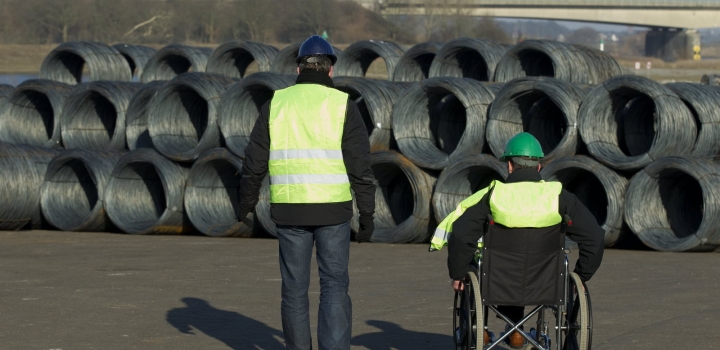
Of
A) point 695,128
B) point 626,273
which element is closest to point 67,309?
point 626,273

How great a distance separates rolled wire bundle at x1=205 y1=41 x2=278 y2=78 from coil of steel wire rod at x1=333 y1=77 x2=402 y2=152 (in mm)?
4101

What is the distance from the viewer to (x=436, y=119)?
49.4 feet

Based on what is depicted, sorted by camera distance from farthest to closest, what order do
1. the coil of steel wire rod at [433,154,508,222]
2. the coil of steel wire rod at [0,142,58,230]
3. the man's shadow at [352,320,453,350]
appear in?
the coil of steel wire rod at [0,142,58,230] → the coil of steel wire rod at [433,154,508,222] → the man's shadow at [352,320,453,350]

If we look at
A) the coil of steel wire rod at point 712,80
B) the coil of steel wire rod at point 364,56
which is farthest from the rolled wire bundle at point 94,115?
the coil of steel wire rod at point 712,80

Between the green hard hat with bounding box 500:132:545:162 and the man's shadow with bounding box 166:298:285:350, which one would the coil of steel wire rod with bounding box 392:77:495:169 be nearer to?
the man's shadow with bounding box 166:298:285:350

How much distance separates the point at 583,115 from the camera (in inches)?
523

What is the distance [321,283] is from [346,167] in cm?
65

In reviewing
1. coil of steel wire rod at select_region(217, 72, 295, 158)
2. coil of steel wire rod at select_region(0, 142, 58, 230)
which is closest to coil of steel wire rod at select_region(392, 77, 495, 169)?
coil of steel wire rod at select_region(217, 72, 295, 158)

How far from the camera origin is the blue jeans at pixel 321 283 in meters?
6.23

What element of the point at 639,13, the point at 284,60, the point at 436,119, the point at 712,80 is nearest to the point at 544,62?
the point at 436,119

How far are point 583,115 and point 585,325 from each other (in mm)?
7655

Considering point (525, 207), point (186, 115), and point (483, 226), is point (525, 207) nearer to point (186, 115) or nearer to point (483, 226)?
point (483, 226)

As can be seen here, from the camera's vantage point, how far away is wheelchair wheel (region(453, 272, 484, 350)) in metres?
5.91

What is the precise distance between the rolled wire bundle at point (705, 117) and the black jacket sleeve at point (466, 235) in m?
7.81
